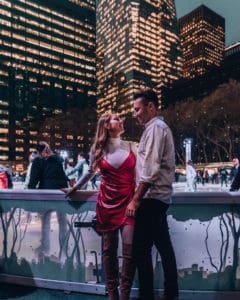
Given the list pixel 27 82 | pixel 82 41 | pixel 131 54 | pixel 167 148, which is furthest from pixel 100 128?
pixel 131 54

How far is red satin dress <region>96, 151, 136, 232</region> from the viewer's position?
3256 millimetres

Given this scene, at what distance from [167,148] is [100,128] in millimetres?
632

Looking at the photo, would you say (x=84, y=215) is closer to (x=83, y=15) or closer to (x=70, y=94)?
(x=70, y=94)

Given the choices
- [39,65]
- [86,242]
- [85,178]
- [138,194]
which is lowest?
[86,242]

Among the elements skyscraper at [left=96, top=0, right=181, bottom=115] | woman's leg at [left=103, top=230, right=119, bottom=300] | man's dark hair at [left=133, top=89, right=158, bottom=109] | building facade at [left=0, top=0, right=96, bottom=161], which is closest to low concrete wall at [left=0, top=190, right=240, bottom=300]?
woman's leg at [left=103, top=230, right=119, bottom=300]

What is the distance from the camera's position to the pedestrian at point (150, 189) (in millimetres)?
3004

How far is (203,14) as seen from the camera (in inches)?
7721

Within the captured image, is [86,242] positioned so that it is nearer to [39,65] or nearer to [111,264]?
[111,264]

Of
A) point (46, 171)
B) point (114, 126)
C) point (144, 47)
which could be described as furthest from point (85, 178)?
point (144, 47)

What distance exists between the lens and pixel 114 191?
3264 millimetres

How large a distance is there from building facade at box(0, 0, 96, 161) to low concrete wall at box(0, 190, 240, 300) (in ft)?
329

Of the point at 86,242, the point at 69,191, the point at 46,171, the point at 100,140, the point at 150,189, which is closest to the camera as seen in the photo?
the point at 150,189

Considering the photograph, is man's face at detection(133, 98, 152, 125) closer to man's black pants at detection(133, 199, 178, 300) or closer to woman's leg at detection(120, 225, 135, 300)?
man's black pants at detection(133, 199, 178, 300)

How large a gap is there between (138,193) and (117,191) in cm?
32
